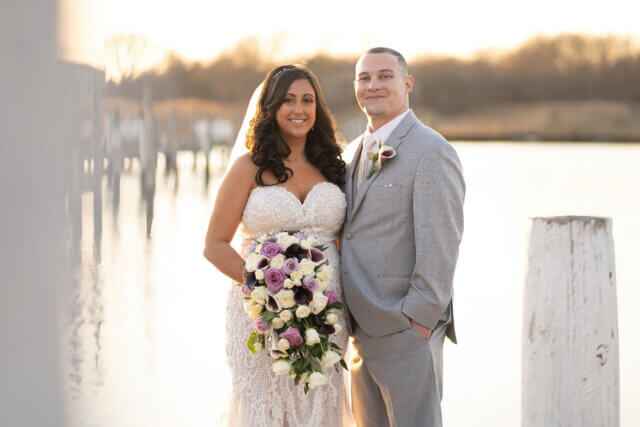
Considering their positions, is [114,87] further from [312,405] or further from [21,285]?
[312,405]

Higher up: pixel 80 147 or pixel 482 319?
pixel 80 147

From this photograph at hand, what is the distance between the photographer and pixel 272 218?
2355 millimetres

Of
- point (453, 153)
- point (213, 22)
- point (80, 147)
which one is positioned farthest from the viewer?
point (213, 22)

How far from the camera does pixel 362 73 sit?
247 cm

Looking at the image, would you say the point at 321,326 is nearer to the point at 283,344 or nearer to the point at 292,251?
the point at 283,344

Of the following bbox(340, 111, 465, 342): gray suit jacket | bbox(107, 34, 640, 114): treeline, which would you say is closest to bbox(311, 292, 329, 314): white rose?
bbox(340, 111, 465, 342): gray suit jacket

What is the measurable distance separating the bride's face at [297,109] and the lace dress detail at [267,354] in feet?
0.84

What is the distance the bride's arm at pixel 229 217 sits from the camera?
7.84 feet

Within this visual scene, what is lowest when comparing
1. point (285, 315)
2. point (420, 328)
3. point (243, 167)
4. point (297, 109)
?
point (420, 328)

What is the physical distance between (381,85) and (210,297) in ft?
12.6

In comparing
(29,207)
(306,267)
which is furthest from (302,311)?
(29,207)

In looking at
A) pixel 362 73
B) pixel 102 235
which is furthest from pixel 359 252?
pixel 102 235

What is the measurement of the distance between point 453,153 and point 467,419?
302 cm

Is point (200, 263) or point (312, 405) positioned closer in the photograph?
point (312, 405)
